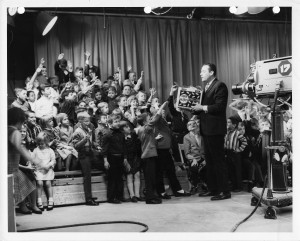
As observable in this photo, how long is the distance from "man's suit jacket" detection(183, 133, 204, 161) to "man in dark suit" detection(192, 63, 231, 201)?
2.19 ft

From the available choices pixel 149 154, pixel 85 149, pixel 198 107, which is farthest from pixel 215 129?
pixel 85 149

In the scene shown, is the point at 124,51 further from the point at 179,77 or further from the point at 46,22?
the point at 46,22

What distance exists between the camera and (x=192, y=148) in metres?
4.70

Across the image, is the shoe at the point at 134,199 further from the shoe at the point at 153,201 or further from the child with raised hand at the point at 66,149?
the child with raised hand at the point at 66,149

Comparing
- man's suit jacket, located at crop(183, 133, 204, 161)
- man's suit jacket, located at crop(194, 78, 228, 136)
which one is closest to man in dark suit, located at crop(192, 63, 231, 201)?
man's suit jacket, located at crop(194, 78, 228, 136)

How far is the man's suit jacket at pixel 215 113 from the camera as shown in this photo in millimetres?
3857

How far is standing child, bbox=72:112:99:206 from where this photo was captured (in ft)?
13.2

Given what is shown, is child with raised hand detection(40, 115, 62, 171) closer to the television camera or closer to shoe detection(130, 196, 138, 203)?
shoe detection(130, 196, 138, 203)

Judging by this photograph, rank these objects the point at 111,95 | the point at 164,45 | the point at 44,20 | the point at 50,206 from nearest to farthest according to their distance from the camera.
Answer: the point at 50,206 → the point at 111,95 → the point at 44,20 → the point at 164,45

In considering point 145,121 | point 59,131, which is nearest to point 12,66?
point 59,131

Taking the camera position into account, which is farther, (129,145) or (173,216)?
(129,145)

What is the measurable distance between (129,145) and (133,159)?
6.1 inches

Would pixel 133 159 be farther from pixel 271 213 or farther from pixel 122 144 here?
pixel 271 213

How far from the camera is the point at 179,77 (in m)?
7.85
